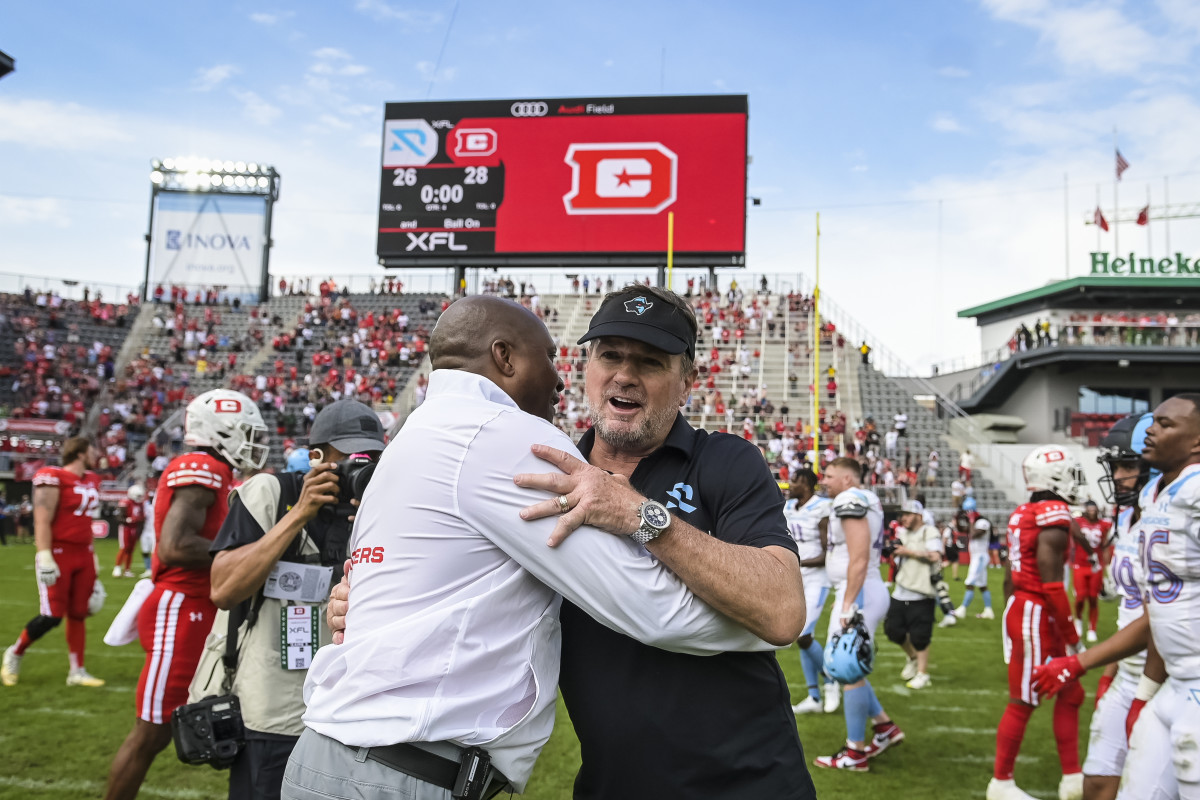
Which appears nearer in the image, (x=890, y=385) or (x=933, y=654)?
(x=933, y=654)

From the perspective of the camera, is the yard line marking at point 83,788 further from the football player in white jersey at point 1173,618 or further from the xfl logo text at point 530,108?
the xfl logo text at point 530,108

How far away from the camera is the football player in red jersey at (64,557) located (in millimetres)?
7262

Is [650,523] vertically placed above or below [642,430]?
below

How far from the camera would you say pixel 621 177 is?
28.0 m

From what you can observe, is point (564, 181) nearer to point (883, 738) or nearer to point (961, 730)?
point (961, 730)

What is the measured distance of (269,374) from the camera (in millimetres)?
31734

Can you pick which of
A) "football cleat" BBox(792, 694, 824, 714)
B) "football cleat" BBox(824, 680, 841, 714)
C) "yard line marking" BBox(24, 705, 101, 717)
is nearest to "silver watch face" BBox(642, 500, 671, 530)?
"football cleat" BBox(792, 694, 824, 714)

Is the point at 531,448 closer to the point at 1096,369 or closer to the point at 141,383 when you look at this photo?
the point at 141,383

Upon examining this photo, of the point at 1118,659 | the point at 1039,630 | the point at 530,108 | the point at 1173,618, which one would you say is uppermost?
the point at 530,108

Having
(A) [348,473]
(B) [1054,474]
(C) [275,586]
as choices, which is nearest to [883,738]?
(B) [1054,474]

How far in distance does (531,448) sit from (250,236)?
3908 cm

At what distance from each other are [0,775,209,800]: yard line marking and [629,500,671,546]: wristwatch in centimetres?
466

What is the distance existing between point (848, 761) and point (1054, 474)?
7.74 ft

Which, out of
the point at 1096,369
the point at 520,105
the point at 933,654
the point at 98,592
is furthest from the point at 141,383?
the point at 1096,369
